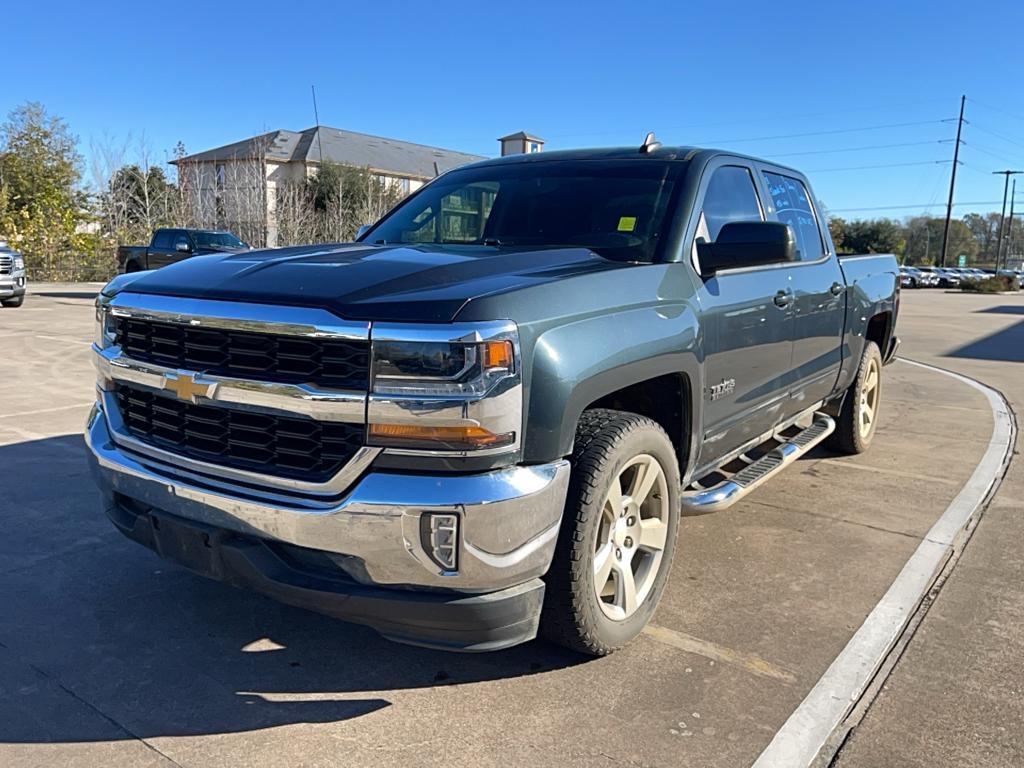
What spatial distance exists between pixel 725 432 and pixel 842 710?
143 cm

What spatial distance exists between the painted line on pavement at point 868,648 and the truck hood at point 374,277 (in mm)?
1725

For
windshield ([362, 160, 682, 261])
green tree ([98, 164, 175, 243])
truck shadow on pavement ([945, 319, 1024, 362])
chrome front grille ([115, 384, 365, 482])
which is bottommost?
truck shadow on pavement ([945, 319, 1024, 362])

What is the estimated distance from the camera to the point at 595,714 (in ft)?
9.15

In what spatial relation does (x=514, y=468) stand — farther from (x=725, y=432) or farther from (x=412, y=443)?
(x=725, y=432)

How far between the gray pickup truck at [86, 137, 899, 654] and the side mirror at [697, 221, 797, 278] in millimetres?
11

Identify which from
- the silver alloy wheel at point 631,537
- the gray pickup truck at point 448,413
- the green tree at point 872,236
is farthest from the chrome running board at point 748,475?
the green tree at point 872,236

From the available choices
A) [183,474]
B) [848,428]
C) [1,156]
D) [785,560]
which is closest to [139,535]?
[183,474]

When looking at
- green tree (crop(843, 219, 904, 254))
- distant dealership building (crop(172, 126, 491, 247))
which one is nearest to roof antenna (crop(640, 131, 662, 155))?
distant dealership building (crop(172, 126, 491, 247))

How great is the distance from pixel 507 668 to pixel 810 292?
2.92 meters

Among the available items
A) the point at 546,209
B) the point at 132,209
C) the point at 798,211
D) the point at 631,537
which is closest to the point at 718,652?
the point at 631,537

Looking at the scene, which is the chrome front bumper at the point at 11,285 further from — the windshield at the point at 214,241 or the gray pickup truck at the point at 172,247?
the windshield at the point at 214,241

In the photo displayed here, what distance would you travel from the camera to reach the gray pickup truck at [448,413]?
7.98 ft

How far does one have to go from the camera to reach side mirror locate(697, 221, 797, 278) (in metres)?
3.60

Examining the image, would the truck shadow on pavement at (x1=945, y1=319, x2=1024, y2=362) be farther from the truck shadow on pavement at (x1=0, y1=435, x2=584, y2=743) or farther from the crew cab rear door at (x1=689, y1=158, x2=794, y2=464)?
the truck shadow on pavement at (x1=0, y1=435, x2=584, y2=743)
